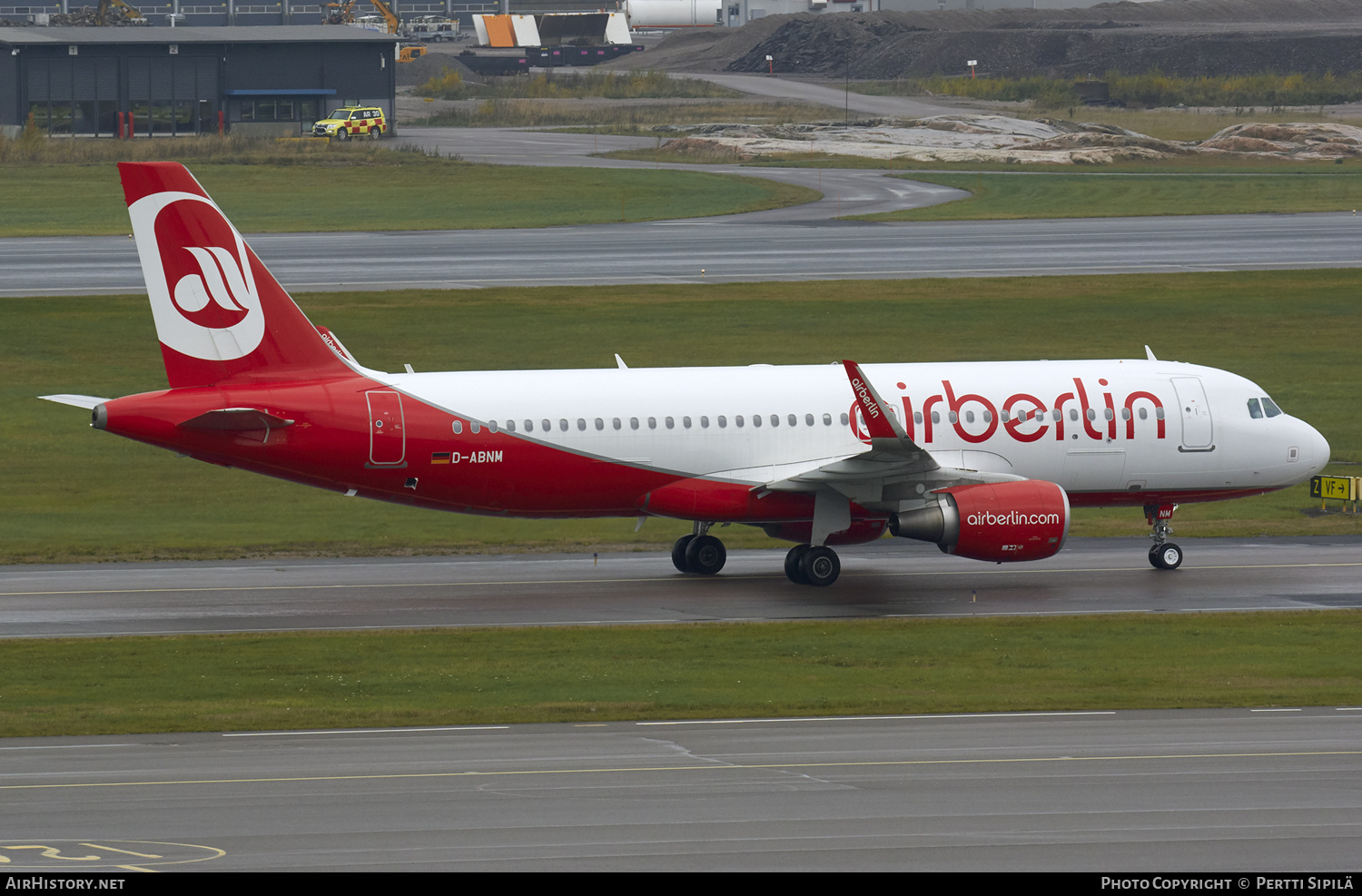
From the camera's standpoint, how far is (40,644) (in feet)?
97.5

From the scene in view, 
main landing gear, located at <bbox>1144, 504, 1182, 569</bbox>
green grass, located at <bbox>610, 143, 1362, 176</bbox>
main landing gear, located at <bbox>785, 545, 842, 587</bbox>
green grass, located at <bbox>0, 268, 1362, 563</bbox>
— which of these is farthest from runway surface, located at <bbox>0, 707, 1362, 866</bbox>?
green grass, located at <bbox>610, 143, 1362, 176</bbox>

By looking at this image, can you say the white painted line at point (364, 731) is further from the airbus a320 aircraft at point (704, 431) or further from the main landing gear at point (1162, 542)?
the main landing gear at point (1162, 542)

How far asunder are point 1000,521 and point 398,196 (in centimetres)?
6742

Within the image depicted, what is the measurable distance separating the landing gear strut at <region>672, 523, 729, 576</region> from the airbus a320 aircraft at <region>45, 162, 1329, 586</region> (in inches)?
2.1

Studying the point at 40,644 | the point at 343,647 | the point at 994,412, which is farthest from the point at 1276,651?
the point at 40,644

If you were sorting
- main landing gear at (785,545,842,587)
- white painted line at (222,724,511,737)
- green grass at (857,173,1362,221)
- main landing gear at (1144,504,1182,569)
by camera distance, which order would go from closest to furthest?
white painted line at (222,724,511,737), main landing gear at (785,545,842,587), main landing gear at (1144,504,1182,569), green grass at (857,173,1362,221)

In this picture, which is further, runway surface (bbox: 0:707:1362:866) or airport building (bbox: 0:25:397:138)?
airport building (bbox: 0:25:397:138)

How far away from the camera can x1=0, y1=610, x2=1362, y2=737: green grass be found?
25.2 m

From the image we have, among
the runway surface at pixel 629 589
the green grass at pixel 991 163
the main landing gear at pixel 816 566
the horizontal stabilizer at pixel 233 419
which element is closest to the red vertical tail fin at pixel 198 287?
the horizontal stabilizer at pixel 233 419

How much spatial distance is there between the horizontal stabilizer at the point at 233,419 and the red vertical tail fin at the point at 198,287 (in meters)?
0.93

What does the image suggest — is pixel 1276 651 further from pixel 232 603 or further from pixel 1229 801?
pixel 232 603

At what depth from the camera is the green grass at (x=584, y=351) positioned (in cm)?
4225

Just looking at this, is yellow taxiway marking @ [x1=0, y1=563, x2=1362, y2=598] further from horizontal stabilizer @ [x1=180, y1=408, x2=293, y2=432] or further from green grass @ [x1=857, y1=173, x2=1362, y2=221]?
green grass @ [x1=857, y1=173, x2=1362, y2=221]

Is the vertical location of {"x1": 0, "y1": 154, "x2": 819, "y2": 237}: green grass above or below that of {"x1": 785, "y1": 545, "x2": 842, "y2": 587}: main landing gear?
above
